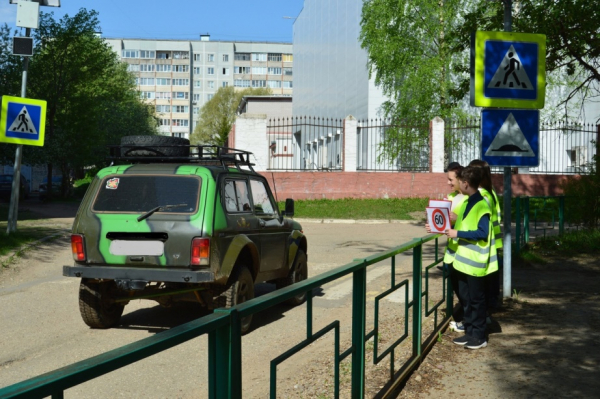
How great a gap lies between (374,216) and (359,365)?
19468 millimetres

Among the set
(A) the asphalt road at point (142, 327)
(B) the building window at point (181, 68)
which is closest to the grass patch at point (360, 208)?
(A) the asphalt road at point (142, 327)

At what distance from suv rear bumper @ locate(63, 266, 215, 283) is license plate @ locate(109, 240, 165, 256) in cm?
16

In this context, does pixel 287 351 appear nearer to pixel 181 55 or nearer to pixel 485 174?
pixel 485 174

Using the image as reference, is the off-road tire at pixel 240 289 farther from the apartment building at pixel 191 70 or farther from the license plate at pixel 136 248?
the apartment building at pixel 191 70

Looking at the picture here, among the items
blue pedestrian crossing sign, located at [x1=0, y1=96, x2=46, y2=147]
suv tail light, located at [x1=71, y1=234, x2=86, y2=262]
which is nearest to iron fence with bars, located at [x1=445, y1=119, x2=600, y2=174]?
blue pedestrian crossing sign, located at [x1=0, y1=96, x2=46, y2=147]

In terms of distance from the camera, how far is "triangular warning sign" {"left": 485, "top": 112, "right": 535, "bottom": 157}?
332 inches

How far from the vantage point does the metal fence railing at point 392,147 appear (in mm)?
29469

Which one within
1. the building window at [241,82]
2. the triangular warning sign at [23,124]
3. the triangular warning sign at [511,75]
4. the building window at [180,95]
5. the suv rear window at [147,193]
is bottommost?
the suv rear window at [147,193]

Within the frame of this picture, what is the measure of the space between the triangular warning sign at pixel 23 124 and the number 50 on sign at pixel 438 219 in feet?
37.0

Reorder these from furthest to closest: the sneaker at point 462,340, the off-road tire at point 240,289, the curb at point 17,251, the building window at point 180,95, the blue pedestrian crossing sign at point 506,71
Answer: the building window at point 180,95 < the curb at point 17,251 < the blue pedestrian crossing sign at point 506,71 < the off-road tire at point 240,289 < the sneaker at point 462,340

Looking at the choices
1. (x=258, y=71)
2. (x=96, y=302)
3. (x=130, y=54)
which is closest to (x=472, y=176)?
(x=96, y=302)

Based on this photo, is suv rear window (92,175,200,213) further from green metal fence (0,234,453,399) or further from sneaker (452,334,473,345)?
sneaker (452,334,473,345)

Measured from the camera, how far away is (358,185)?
1109 inches

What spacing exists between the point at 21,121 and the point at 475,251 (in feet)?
38.1
